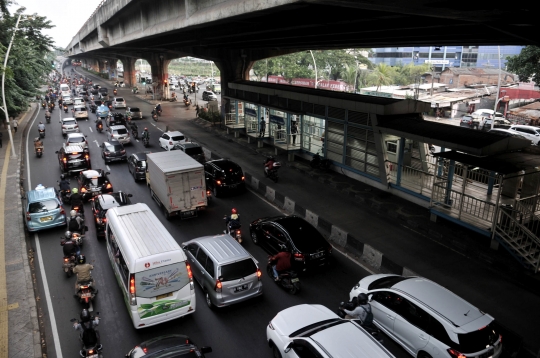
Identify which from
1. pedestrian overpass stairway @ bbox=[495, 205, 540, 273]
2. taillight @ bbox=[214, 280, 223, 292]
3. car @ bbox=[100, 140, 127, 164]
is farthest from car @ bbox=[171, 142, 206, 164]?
pedestrian overpass stairway @ bbox=[495, 205, 540, 273]

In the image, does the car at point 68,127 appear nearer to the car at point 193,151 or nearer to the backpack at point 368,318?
the car at point 193,151

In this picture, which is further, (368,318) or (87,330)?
(368,318)

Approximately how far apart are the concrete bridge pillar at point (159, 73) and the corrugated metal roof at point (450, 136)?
47.6 m

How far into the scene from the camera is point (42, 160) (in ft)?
89.7

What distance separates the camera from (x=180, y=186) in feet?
55.0

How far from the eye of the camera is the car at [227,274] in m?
10.8

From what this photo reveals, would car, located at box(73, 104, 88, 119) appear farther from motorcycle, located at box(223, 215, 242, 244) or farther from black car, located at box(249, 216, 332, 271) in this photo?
black car, located at box(249, 216, 332, 271)

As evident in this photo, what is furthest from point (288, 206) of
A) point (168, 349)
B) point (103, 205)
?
point (168, 349)

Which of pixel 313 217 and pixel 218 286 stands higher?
A: pixel 218 286

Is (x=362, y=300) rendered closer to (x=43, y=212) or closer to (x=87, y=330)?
(x=87, y=330)

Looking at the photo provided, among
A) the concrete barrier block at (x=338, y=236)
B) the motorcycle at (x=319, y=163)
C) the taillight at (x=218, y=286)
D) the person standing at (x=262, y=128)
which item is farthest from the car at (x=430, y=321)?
the person standing at (x=262, y=128)

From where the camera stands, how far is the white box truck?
16.5 metres

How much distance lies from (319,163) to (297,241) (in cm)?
1138

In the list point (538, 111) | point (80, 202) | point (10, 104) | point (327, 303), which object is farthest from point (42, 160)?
point (538, 111)
